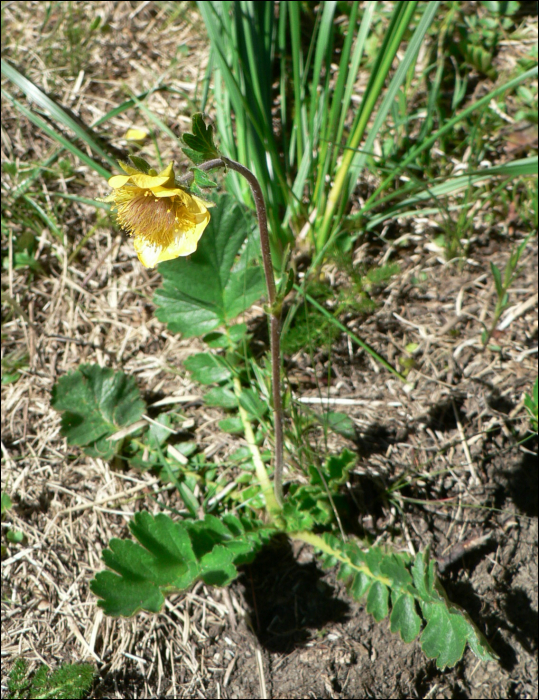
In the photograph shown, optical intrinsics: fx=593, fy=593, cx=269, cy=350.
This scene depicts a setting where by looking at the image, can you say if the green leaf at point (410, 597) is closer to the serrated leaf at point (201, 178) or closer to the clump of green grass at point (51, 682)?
the clump of green grass at point (51, 682)

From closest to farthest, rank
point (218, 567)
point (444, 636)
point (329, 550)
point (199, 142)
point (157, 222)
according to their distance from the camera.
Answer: point (199, 142) → point (157, 222) → point (444, 636) → point (218, 567) → point (329, 550)

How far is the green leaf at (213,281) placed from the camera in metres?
2.13

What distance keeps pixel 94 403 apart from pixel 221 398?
0.47m

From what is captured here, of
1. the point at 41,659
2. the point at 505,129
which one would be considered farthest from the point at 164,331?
the point at 505,129

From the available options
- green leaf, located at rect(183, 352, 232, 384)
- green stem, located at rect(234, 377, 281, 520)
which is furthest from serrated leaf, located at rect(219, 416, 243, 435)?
green leaf, located at rect(183, 352, 232, 384)

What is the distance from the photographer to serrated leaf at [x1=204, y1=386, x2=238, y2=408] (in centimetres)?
214

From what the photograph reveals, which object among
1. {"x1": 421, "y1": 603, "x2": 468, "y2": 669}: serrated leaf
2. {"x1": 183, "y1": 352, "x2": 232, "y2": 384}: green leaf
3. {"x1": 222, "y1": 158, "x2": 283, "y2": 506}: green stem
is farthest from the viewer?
{"x1": 183, "y1": 352, "x2": 232, "y2": 384}: green leaf

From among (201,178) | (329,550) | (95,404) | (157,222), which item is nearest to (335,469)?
(329,550)

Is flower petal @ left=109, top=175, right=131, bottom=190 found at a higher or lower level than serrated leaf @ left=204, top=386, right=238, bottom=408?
higher

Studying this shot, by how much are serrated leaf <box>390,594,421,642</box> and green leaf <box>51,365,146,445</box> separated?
110 cm

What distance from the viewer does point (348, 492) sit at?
2.07 meters

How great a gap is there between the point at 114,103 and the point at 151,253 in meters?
1.82

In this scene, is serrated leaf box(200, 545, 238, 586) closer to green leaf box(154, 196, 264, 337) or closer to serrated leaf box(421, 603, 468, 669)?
serrated leaf box(421, 603, 468, 669)

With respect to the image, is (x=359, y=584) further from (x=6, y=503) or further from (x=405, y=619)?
(x=6, y=503)
